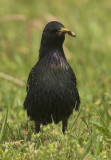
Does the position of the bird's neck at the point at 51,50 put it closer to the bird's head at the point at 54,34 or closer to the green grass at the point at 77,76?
the bird's head at the point at 54,34

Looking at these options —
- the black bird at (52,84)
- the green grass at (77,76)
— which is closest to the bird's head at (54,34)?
the black bird at (52,84)

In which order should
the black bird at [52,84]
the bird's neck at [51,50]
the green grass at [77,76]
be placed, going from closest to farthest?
1. the green grass at [77,76]
2. the black bird at [52,84]
3. the bird's neck at [51,50]

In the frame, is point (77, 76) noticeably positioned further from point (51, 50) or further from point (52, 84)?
point (52, 84)

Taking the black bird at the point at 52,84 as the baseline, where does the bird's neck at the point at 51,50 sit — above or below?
above

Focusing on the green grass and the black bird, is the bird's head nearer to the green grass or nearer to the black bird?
Result: the black bird

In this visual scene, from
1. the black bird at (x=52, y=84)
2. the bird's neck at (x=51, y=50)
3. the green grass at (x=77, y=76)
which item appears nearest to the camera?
the green grass at (x=77, y=76)

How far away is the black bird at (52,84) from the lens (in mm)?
4445

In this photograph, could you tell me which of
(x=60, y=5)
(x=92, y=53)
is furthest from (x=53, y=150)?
(x=60, y=5)

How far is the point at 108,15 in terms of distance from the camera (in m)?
11.4

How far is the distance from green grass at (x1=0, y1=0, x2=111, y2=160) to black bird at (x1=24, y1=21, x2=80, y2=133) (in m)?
0.19

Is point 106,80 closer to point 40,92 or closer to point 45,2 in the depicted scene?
point 40,92

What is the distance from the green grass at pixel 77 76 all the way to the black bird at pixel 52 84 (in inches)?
7.5

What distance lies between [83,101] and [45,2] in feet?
23.0

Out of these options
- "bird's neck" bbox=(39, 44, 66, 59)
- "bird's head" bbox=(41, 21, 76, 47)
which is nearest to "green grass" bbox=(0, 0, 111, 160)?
"bird's neck" bbox=(39, 44, 66, 59)
